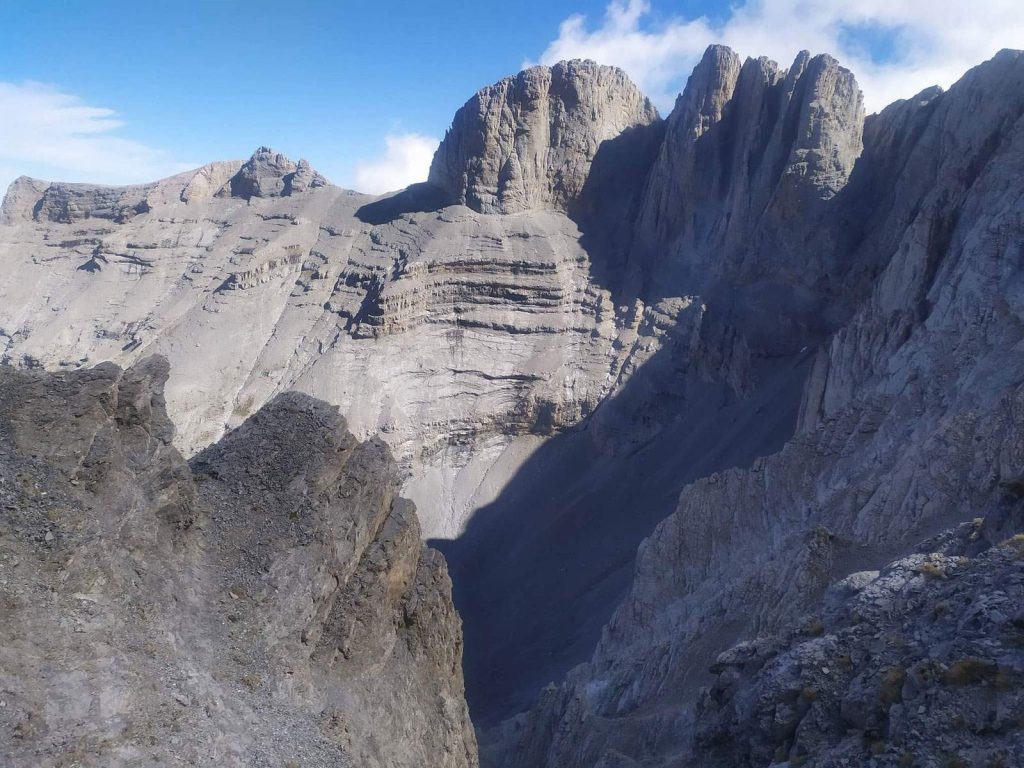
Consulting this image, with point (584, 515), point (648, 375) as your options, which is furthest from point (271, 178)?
point (584, 515)

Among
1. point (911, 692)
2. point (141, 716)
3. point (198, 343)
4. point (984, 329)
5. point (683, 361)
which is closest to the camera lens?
point (911, 692)

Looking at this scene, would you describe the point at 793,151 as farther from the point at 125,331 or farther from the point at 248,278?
the point at 125,331

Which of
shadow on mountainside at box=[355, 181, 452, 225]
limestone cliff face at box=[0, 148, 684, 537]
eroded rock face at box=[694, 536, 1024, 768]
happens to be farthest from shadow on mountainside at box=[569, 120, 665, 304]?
eroded rock face at box=[694, 536, 1024, 768]

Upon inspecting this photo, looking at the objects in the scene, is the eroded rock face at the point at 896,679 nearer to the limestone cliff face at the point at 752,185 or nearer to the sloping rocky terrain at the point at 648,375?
the sloping rocky terrain at the point at 648,375

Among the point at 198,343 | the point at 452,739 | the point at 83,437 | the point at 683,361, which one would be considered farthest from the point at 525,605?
the point at 83,437

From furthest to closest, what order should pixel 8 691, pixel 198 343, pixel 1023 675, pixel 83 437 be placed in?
pixel 198 343
pixel 83 437
pixel 8 691
pixel 1023 675

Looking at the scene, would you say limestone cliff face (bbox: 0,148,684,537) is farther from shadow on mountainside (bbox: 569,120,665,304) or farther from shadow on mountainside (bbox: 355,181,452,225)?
shadow on mountainside (bbox: 569,120,665,304)

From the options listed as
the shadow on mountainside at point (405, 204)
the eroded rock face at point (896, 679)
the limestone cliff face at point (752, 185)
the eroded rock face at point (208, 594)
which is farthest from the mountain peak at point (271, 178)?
the eroded rock face at point (896, 679)
